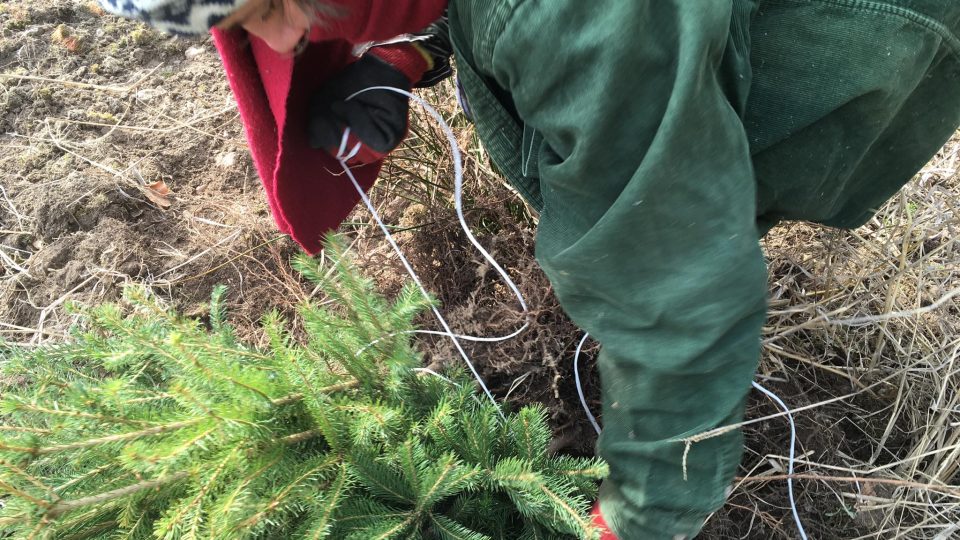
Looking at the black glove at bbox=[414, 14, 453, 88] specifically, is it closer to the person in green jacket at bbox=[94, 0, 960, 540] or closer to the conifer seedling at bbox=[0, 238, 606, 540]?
the person in green jacket at bbox=[94, 0, 960, 540]

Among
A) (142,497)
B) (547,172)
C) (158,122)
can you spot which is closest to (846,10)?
(547,172)

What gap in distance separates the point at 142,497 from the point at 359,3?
0.79 meters

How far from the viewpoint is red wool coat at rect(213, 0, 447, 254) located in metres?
1.13

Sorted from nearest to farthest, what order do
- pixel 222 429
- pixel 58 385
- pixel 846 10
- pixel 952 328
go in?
pixel 222 429 < pixel 846 10 < pixel 58 385 < pixel 952 328

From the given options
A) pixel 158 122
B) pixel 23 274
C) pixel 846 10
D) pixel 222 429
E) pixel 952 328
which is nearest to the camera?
pixel 222 429

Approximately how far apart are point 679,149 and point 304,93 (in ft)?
2.94

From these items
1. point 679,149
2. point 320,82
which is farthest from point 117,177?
point 679,149

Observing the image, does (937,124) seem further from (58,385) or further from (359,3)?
(58,385)

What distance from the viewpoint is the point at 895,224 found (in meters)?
1.76

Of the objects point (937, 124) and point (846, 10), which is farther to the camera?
point (937, 124)

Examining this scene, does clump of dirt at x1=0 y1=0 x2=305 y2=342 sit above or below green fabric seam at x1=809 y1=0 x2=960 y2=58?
below

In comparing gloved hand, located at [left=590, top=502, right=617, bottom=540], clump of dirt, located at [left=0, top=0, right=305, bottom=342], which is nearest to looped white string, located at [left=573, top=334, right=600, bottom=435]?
gloved hand, located at [left=590, top=502, right=617, bottom=540]

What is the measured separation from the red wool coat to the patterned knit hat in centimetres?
20

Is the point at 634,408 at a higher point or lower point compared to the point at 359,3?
lower
